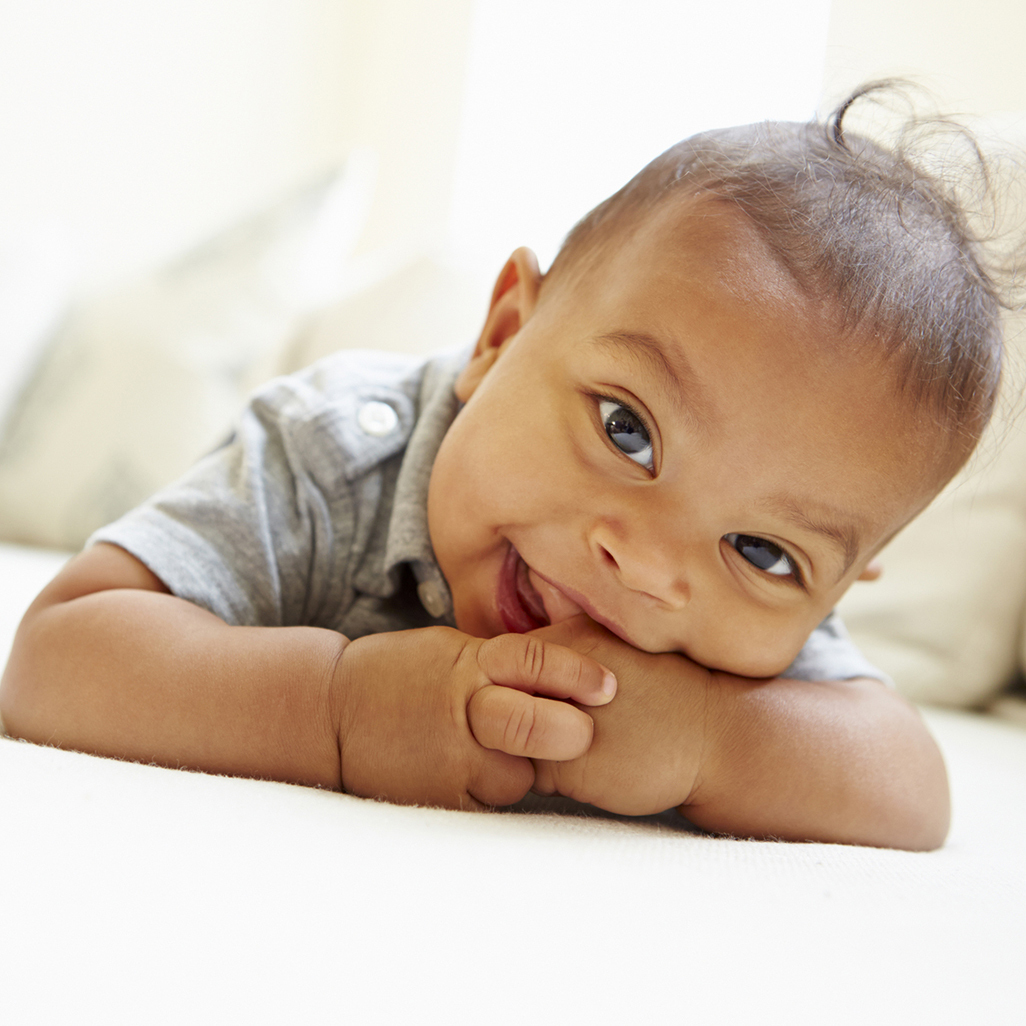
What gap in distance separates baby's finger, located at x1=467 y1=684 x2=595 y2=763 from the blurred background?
2.10 meters

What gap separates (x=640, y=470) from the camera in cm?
67

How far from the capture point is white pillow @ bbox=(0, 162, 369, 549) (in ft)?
5.11

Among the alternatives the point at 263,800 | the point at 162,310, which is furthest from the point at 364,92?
the point at 263,800

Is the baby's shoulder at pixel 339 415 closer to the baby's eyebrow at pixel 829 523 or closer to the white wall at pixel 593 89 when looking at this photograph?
the baby's eyebrow at pixel 829 523

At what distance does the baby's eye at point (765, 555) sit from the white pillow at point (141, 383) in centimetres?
104

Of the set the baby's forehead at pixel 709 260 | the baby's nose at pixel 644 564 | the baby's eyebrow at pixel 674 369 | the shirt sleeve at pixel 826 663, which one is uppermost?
the baby's forehead at pixel 709 260

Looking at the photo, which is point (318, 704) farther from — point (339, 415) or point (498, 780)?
point (339, 415)

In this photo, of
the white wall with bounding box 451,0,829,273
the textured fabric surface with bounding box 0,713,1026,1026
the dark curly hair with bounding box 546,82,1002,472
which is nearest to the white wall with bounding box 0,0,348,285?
the white wall with bounding box 451,0,829,273

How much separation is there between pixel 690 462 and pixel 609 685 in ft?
0.51

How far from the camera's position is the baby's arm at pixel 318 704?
58cm

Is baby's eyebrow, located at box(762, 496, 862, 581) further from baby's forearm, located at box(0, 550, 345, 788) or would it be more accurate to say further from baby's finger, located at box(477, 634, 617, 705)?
baby's forearm, located at box(0, 550, 345, 788)

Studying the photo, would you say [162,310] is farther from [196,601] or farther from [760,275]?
[760,275]

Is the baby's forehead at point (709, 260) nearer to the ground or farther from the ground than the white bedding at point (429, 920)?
farther from the ground

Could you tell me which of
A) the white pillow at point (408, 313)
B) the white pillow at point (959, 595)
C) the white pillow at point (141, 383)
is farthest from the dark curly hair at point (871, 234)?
the white pillow at point (141, 383)
